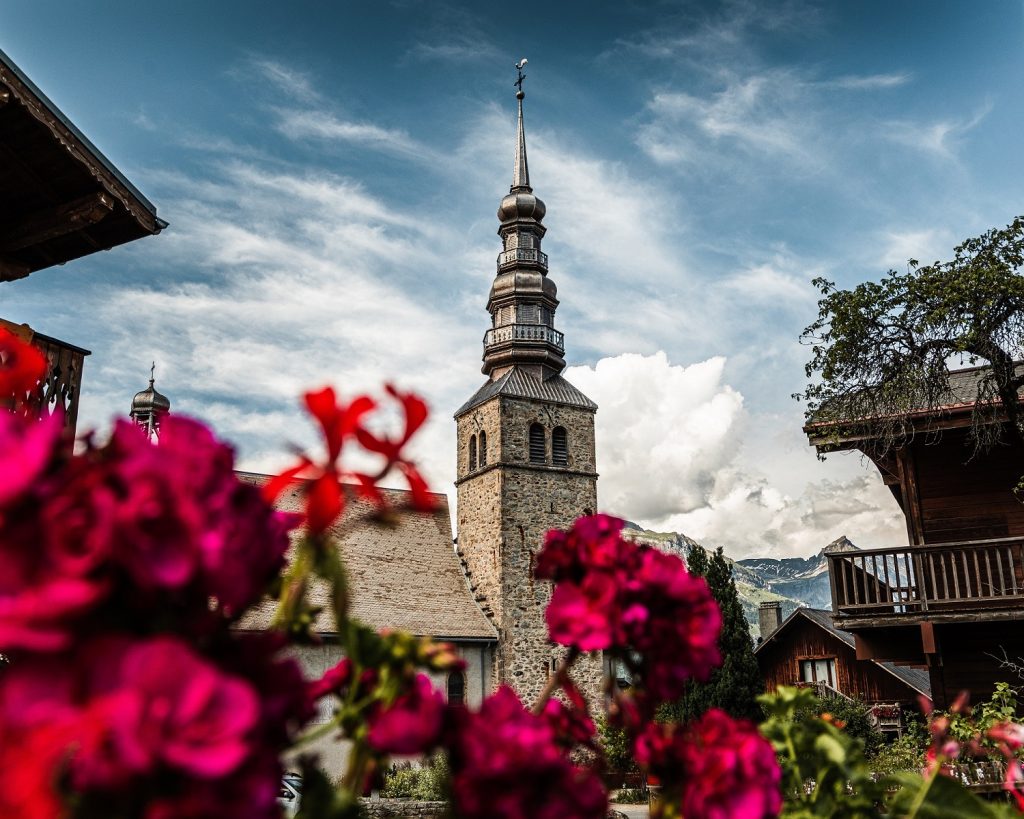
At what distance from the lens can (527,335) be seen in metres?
31.2

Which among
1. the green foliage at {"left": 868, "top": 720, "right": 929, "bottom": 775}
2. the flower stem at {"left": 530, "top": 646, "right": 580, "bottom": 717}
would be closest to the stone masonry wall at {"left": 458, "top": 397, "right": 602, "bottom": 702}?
the green foliage at {"left": 868, "top": 720, "right": 929, "bottom": 775}

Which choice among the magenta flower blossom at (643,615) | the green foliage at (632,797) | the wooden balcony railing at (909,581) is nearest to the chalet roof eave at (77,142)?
the magenta flower blossom at (643,615)

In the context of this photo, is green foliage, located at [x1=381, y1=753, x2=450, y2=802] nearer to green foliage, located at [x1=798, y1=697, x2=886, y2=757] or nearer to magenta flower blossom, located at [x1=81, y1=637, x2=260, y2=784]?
green foliage, located at [x1=798, y1=697, x2=886, y2=757]

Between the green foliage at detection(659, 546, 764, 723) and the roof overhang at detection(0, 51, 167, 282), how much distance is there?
1584 centimetres

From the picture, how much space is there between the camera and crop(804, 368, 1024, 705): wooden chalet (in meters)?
10.4

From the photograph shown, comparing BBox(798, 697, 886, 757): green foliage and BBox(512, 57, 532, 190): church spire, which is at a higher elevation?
BBox(512, 57, 532, 190): church spire

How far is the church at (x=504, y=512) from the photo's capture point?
25828 mm

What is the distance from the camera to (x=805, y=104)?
29.7ft

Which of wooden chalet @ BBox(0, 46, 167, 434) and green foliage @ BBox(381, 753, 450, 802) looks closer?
wooden chalet @ BBox(0, 46, 167, 434)

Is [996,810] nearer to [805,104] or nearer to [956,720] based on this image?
[956,720]

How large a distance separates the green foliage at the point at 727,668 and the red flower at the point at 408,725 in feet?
64.2

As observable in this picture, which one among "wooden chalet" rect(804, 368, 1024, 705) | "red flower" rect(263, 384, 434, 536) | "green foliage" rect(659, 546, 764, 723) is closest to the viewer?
"red flower" rect(263, 384, 434, 536)

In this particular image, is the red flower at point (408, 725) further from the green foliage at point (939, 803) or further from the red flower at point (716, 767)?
the green foliage at point (939, 803)

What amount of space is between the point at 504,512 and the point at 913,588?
17.4m
